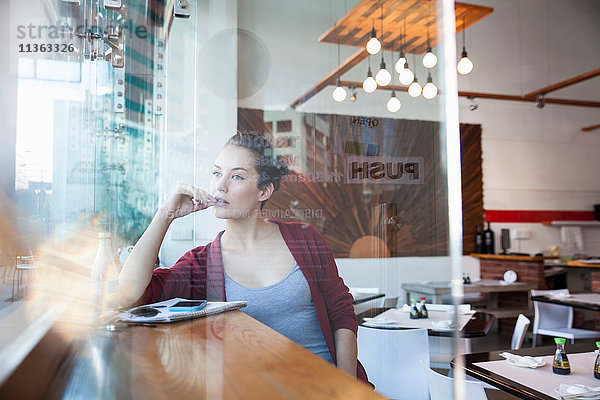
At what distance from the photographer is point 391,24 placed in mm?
1718

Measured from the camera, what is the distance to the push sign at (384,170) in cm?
148

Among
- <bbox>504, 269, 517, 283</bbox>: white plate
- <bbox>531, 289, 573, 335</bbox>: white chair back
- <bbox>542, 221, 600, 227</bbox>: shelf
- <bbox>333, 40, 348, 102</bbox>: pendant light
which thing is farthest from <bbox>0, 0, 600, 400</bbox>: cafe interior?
<bbox>542, 221, 600, 227</bbox>: shelf

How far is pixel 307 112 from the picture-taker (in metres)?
1.42

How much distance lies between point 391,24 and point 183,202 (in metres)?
1.03

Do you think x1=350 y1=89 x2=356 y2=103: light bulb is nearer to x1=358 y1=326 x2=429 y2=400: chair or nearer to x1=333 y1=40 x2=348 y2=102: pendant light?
x1=333 y1=40 x2=348 y2=102: pendant light

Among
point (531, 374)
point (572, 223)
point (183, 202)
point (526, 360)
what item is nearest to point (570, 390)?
point (531, 374)

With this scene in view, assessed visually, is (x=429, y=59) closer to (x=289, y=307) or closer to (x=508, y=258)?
(x=289, y=307)

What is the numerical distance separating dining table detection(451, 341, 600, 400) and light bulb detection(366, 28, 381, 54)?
1.27 m

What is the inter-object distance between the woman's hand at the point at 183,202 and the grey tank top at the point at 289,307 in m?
0.22

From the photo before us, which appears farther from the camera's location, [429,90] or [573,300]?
[573,300]

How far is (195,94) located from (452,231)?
1119mm

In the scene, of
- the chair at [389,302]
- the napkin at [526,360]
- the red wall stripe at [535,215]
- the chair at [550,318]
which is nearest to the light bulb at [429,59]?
the chair at [389,302]

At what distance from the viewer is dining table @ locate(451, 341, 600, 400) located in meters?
1.83

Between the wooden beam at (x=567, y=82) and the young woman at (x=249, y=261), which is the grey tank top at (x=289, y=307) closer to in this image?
the young woman at (x=249, y=261)
